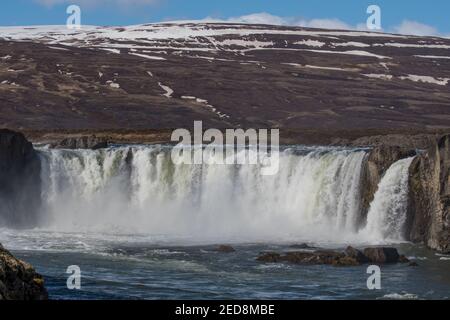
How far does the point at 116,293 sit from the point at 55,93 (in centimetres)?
11890

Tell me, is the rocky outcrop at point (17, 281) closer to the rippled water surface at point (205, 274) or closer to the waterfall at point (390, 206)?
the rippled water surface at point (205, 274)

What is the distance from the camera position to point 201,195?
69188mm

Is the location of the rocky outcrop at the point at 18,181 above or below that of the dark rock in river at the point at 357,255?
above

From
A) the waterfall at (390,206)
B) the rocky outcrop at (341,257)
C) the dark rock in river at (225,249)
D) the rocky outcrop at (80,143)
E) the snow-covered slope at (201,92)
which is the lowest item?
the rocky outcrop at (341,257)

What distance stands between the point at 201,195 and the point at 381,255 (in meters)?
24.9

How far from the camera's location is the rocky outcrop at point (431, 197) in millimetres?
51969

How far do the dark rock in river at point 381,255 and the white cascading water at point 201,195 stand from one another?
10941 millimetres

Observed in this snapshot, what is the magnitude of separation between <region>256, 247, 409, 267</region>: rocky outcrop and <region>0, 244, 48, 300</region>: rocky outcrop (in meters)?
18.0

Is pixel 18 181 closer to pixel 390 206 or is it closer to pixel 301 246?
pixel 301 246

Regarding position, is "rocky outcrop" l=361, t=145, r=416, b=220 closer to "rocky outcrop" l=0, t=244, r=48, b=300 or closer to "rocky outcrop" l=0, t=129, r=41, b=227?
"rocky outcrop" l=0, t=129, r=41, b=227

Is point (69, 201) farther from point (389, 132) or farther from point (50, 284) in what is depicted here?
point (389, 132)

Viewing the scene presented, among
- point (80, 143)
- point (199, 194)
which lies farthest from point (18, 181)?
point (80, 143)

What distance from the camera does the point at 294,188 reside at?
65188 mm
